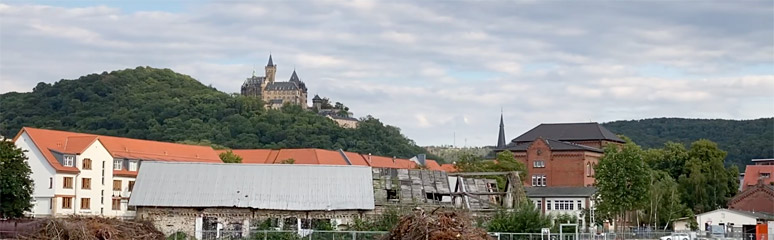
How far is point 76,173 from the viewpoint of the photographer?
73.7 metres

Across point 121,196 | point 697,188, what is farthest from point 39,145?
point 697,188

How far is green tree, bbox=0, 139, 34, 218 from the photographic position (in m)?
55.8

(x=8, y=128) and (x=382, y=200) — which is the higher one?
(x=8, y=128)

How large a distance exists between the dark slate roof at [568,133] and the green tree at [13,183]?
61.7 m

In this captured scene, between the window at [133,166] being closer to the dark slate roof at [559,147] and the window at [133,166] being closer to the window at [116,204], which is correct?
the window at [116,204]

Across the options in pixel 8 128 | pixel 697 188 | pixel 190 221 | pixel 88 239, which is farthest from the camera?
pixel 8 128

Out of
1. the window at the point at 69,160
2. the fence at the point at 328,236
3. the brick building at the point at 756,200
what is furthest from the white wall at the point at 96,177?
the brick building at the point at 756,200

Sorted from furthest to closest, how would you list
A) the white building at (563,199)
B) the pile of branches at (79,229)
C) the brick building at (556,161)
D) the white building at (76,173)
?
the brick building at (556,161), the white building at (563,199), the white building at (76,173), the pile of branches at (79,229)

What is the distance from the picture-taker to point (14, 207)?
55.9 m

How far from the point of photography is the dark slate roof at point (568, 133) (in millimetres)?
110375

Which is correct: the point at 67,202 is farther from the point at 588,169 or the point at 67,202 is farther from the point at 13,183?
the point at 588,169

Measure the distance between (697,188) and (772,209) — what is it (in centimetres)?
825

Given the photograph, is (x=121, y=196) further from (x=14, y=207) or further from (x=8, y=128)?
(x=8, y=128)

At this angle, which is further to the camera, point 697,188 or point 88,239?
point 697,188
